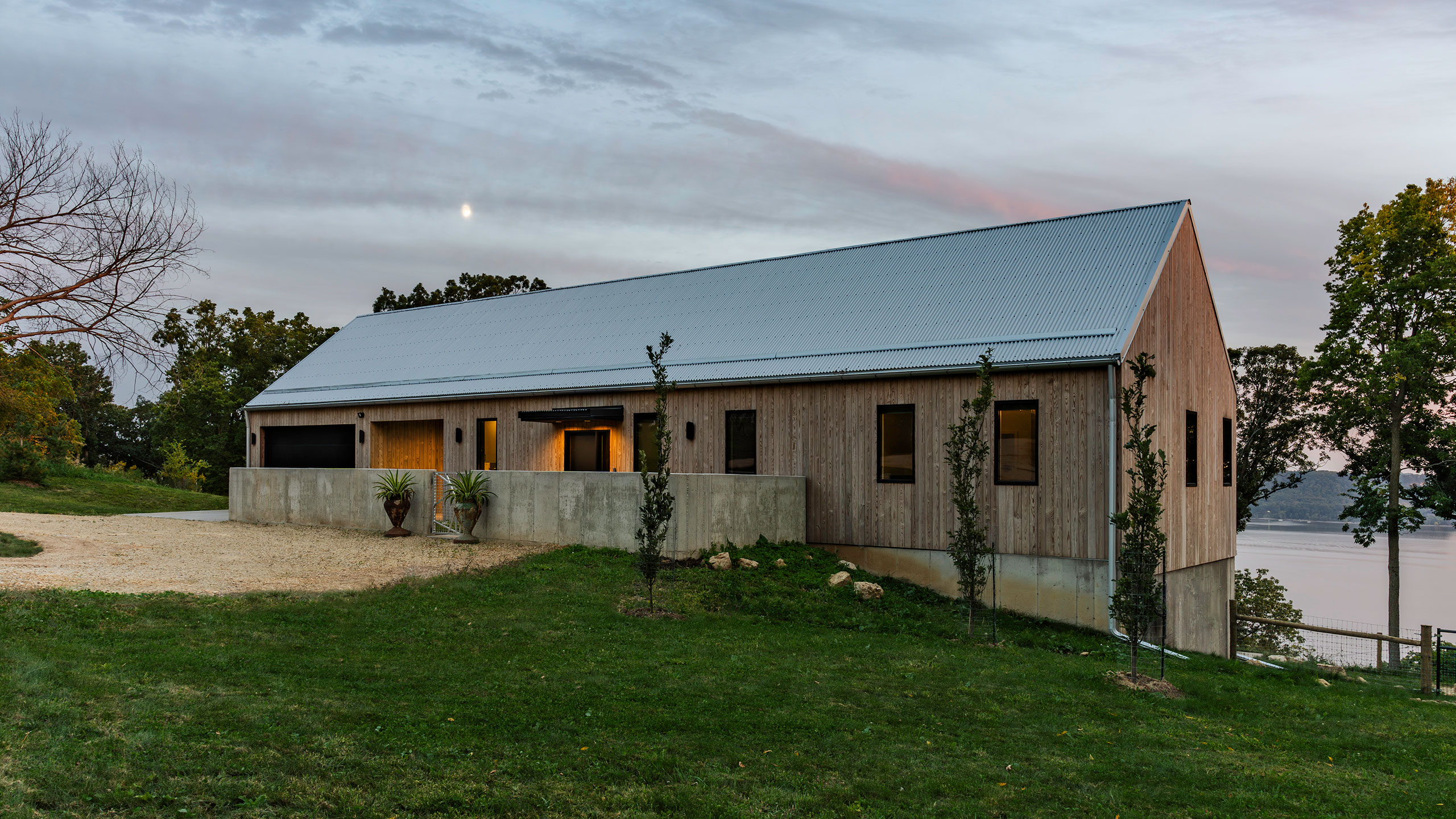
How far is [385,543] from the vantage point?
56.7 feet

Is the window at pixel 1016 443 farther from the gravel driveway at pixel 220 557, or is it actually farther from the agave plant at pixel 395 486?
the agave plant at pixel 395 486

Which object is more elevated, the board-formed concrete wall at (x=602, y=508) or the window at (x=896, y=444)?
the window at (x=896, y=444)

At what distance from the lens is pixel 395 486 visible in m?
18.4

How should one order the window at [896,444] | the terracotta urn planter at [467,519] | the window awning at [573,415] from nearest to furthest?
the window at [896,444] → the terracotta urn planter at [467,519] → the window awning at [573,415]

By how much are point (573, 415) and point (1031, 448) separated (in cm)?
1003

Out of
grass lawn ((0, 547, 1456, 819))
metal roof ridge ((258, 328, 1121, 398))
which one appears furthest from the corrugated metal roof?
grass lawn ((0, 547, 1456, 819))

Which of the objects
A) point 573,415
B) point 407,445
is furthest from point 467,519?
point 407,445

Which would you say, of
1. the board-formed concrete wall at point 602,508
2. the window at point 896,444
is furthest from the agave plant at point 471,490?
the window at point 896,444

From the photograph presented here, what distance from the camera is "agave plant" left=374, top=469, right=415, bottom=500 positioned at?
18359 millimetres

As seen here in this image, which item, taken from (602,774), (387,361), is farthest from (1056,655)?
(387,361)

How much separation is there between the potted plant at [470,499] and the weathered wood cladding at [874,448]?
3482 mm

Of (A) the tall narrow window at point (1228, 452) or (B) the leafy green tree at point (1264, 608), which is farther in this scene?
(B) the leafy green tree at point (1264, 608)

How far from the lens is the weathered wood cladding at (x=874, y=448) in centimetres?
1466

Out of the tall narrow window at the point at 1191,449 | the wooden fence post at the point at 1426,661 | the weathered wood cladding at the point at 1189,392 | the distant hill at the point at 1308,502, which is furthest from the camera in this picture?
the distant hill at the point at 1308,502
